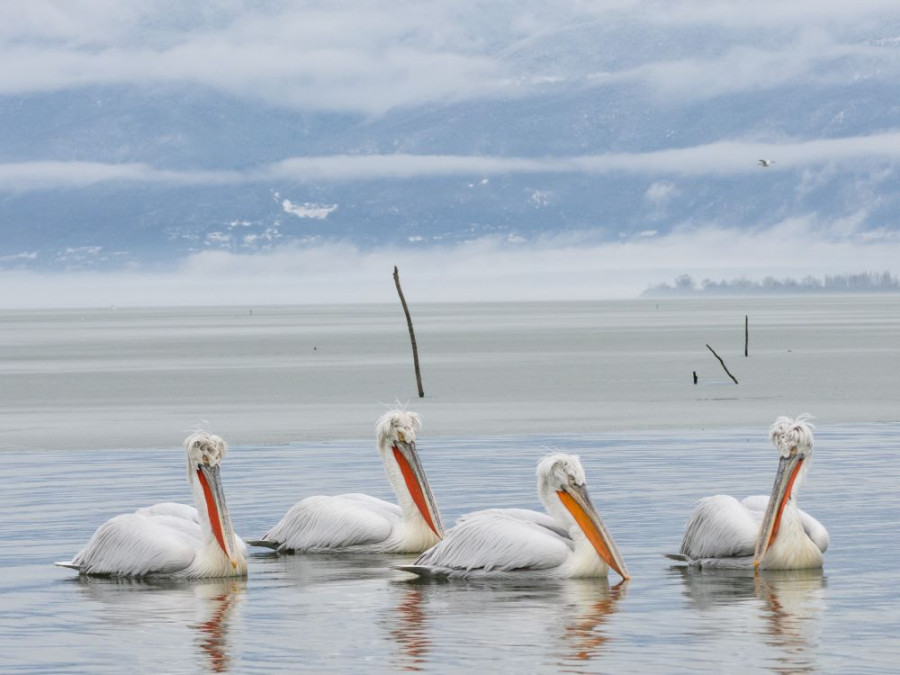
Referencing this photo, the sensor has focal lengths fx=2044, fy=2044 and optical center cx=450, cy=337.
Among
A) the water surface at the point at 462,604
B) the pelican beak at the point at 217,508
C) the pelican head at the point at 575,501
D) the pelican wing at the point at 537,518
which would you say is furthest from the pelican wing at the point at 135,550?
the pelican head at the point at 575,501

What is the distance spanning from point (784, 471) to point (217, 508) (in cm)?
345

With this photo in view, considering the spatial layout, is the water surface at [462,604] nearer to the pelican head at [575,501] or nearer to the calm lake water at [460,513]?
the calm lake water at [460,513]

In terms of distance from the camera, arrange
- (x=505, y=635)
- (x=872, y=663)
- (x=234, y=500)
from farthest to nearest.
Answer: (x=234, y=500) → (x=505, y=635) → (x=872, y=663)

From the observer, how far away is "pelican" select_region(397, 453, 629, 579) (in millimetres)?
12172

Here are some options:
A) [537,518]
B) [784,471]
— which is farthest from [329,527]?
[784,471]

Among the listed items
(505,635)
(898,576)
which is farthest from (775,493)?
(505,635)

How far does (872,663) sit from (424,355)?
4554 cm

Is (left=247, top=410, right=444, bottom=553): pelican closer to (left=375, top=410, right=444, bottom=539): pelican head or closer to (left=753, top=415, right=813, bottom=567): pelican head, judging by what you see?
(left=375, top=410, right=444, bottom=539): pelican head

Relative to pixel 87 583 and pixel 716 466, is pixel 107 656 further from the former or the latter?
pixel 716 466

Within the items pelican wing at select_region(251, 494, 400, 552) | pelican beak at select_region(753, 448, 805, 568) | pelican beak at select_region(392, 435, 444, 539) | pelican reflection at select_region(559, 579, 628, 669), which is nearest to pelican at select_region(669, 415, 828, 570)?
pelican beak at select_region(753, 448, 805, 568)

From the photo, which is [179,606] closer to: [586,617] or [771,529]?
[586,617]

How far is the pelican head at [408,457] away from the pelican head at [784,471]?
2419 mm

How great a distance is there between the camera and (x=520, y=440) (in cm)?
2281

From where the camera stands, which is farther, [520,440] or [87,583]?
[520,440]
